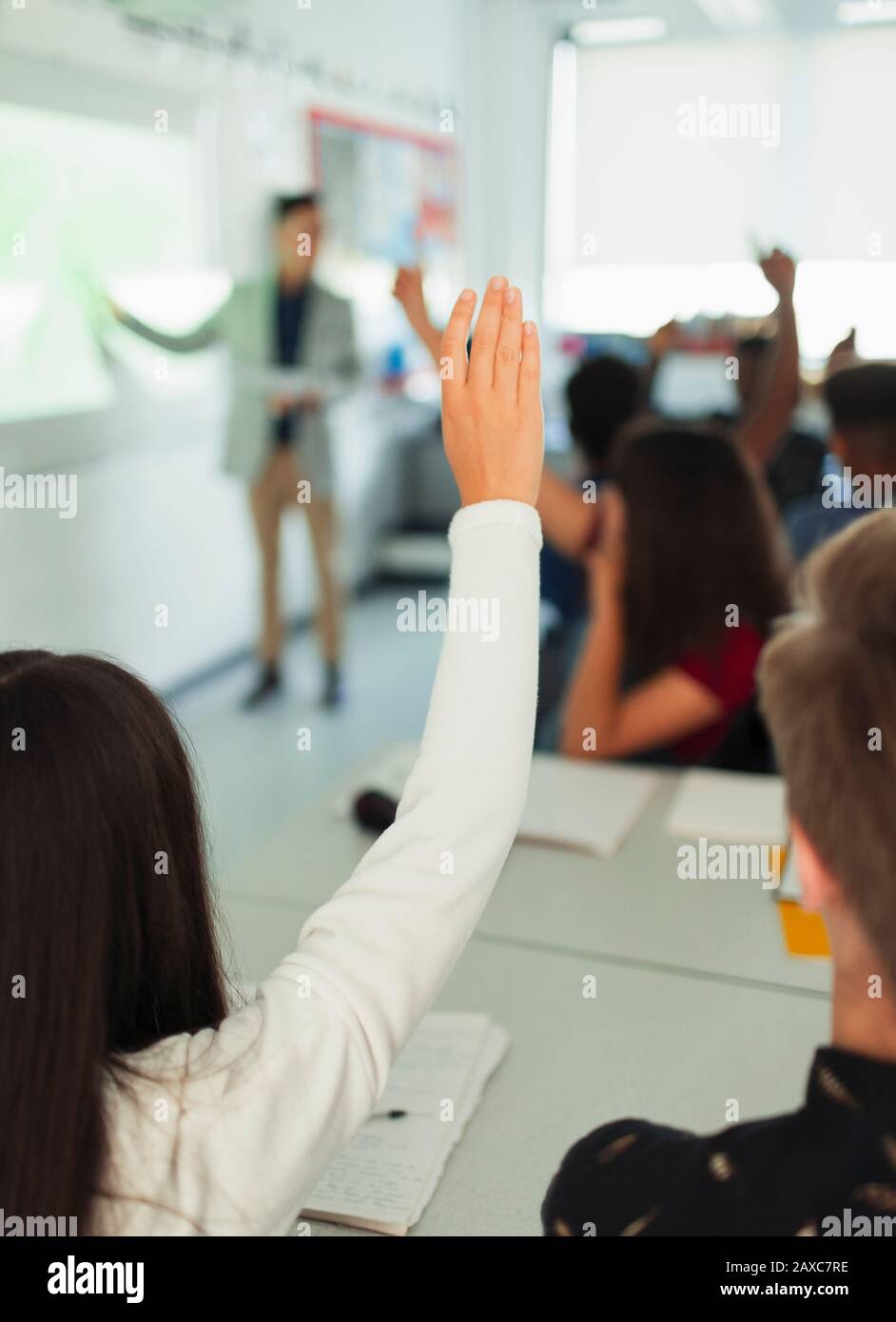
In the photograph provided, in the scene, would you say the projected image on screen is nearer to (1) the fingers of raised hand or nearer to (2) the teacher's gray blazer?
(2) the teacher's gray blazer

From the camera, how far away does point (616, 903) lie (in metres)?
1.49

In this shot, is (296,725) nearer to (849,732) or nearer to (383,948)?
(383,948)

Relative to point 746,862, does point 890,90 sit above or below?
above

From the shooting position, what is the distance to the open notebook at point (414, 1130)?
3.18ft

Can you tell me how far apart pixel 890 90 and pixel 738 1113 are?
653 centimetres

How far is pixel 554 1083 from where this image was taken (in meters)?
1.14

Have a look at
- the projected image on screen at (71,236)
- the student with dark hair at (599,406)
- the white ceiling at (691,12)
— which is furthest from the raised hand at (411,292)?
the white ceiling at (691,12)

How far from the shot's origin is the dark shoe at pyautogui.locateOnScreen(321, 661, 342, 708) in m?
4.49

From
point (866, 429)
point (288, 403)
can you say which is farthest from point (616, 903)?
point (288, 403)

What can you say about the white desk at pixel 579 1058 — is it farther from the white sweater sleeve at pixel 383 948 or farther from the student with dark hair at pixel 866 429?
the student with dark hair at pixel 866 429

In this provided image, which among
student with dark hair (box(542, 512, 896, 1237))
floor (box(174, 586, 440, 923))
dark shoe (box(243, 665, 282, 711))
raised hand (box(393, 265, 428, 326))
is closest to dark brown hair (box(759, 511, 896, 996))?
student with dark hair (box(542, 512, 896, 1237))

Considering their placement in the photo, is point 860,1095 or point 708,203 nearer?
point 860,1095

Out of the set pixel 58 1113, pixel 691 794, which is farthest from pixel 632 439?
pixel 58 1113

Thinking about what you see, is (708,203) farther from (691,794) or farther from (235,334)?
(691,794)
